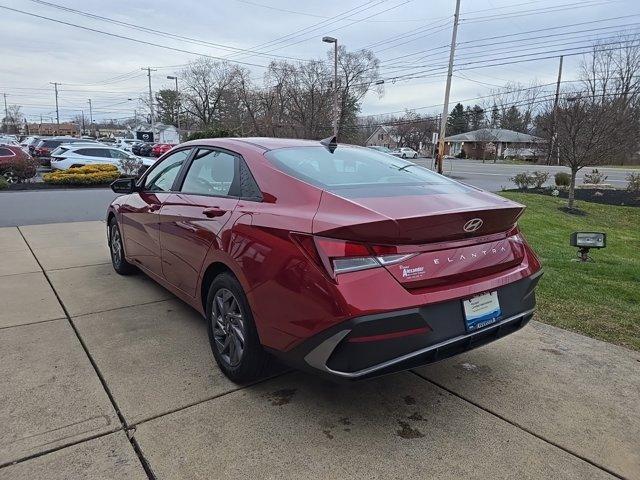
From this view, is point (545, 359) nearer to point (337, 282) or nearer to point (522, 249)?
point (522, 249)

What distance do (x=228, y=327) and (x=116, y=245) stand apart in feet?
10.2

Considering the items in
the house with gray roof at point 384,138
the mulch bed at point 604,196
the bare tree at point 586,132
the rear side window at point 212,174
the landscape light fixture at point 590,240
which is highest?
the house with gray roof at point 384,138

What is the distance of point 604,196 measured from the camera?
17875 millimetres

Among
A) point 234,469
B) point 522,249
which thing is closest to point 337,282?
point 234,469

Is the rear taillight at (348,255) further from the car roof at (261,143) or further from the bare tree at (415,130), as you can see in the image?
the bare tree at (415,130)

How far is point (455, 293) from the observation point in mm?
2539

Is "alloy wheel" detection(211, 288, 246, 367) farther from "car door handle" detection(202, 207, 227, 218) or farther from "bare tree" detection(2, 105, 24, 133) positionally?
"bare tree" detection(2, 105, 24, 133)

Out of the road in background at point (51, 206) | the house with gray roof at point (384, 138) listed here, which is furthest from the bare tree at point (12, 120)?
the road in background at point (51, 206)

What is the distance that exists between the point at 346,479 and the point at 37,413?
5.98 feet

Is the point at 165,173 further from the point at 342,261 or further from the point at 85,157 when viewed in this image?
the point at 85,157

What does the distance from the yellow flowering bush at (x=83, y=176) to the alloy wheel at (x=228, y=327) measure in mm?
14617

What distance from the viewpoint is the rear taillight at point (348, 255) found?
7.67 ft

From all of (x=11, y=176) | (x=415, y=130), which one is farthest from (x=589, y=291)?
(x=415, y=130)

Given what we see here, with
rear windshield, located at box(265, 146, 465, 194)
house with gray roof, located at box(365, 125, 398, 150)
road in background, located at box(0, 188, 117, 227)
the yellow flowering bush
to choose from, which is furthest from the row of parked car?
house with gray roof, located at box(365, 125, 398, 150)
